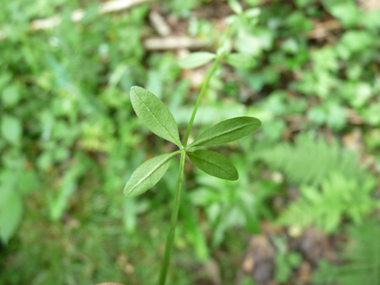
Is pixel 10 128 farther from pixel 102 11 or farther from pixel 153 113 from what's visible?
pixel 153 113

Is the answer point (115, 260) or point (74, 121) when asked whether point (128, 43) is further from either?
point (115, 260)

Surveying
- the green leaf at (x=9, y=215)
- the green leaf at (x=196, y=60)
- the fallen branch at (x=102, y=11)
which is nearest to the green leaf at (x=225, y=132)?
the green leaf at (x=196, y=60)

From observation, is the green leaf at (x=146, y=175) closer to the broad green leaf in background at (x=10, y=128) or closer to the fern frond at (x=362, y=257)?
the fern frond at (x=362, y=257)

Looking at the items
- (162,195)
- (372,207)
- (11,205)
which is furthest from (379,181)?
(11,205)

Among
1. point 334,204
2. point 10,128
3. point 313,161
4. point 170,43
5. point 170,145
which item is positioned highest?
point 170,43

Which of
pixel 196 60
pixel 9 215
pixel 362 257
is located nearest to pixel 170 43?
pixel 9 215

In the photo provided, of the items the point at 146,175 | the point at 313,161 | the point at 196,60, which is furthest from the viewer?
the point at 313,161
